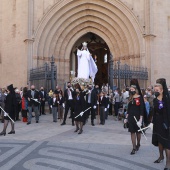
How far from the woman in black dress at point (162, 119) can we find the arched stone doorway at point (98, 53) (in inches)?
802

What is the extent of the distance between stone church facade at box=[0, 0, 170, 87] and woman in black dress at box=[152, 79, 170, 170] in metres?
14.7

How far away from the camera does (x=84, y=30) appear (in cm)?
2320

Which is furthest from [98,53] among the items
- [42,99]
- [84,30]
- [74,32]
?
[42,99]

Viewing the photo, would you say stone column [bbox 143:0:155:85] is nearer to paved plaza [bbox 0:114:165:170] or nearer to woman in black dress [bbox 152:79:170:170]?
paved plaza [bbox 0:114:165:170]

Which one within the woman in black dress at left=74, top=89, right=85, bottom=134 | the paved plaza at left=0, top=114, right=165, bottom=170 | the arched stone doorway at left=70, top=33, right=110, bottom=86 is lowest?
the paved plaza at left=0, top=114, right=165, bottom=170

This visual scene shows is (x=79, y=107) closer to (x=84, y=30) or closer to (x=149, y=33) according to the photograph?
(x=149, y=33)

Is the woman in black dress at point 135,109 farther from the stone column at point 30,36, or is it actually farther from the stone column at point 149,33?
the stone column at point 30,36

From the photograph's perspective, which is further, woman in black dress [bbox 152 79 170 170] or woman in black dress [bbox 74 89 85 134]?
woman in black dress [bbox 74 89 85 134]

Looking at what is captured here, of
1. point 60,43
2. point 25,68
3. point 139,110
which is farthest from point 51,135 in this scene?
point 60,43

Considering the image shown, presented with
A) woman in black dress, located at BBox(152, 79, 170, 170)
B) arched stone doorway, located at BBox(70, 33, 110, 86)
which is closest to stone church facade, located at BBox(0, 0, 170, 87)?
arched stone doorway, located at BBox(70, 33, 110, 86)

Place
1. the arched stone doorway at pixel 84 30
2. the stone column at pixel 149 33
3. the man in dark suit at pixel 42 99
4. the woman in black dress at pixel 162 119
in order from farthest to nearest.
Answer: the arched stone doorway at pixel 84 30 → the stone column at pixel 149 33 → the man in dark suit at pixel 42 99 → the woman in black dress at pixel 162 119

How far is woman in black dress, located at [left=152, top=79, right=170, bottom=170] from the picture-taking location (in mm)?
5238

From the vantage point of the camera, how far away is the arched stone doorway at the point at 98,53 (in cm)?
2611

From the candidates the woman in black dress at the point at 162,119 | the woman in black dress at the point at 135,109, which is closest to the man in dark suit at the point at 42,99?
the woman in black dress at the point at 135,109
